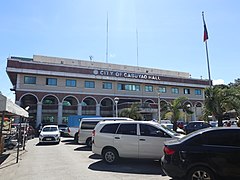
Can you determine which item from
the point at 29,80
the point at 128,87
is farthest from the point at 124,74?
the point at 29,80

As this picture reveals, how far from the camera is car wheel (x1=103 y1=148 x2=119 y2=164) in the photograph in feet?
30.7

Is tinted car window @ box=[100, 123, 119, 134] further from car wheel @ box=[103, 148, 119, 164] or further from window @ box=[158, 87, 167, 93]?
window @ box=[158, 87, 167, 93]

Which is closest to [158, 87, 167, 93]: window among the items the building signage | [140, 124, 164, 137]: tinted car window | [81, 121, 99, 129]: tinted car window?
the building signage

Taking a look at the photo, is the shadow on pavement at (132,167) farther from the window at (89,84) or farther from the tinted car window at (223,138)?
the window at (89,84)

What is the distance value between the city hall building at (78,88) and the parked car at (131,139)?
982 inches

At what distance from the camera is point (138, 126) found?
30.5ft

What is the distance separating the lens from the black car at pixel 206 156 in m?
5.57

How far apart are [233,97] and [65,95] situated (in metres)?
29.0

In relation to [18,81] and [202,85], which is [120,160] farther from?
[202,85]

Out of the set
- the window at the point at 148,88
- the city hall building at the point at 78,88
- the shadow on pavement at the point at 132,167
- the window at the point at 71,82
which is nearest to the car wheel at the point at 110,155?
the shadow on pavement at the point at 132,167

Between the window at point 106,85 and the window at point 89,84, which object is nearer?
the window at point 89,84

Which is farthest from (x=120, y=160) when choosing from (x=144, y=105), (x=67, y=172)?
(x=144, y=105)

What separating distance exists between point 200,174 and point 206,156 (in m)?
0.49

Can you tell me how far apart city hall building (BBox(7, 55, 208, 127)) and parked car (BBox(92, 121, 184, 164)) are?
24.9 meters
